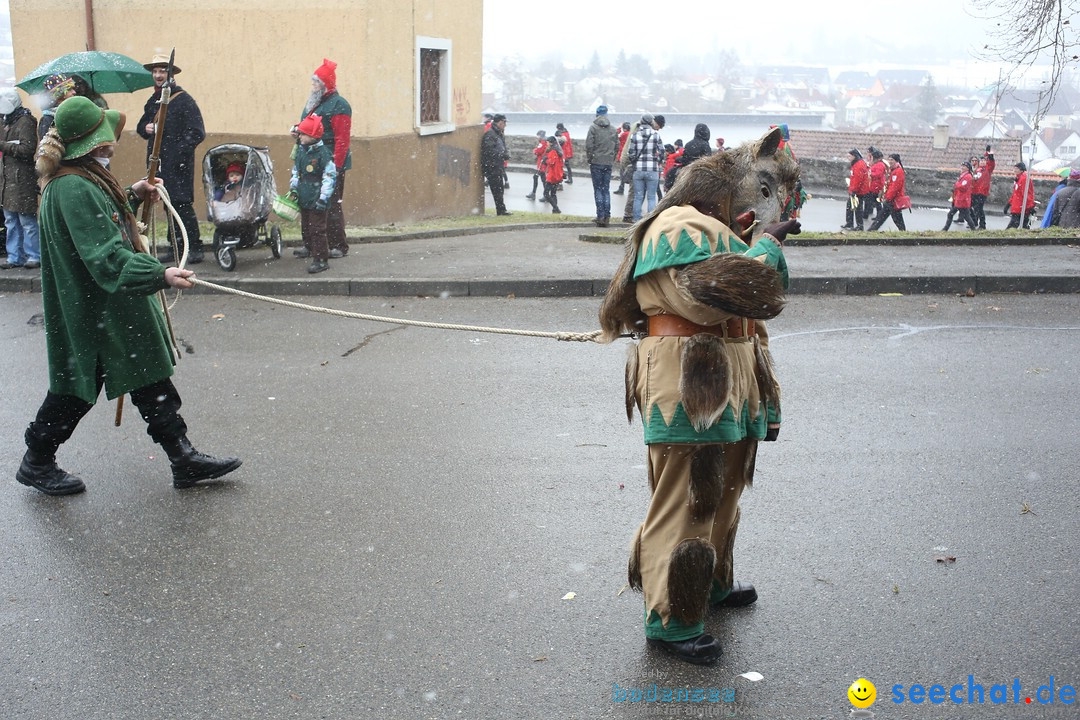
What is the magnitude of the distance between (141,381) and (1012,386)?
5.45 meters

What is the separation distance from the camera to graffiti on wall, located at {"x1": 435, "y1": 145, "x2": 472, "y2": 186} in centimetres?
1669

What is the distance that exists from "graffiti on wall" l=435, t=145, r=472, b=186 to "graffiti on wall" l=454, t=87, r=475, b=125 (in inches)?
19.7

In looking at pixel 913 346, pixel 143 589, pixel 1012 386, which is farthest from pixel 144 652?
pixel 913 346

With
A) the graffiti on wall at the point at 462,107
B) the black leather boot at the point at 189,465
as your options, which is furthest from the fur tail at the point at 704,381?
the graffiti on wall at the point at 462,107

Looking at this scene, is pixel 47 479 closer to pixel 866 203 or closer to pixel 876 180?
pixel 876 180

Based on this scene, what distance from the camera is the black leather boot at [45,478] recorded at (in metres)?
5.22

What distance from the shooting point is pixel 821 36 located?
174 metres

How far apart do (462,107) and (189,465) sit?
12948 mm

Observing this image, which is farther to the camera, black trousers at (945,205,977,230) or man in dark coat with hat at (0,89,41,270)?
black trousers at (945,205,977,230)

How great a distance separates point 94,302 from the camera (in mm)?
4984

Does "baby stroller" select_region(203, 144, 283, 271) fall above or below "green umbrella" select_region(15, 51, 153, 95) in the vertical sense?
below

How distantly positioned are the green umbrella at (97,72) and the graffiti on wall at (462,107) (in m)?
7.31

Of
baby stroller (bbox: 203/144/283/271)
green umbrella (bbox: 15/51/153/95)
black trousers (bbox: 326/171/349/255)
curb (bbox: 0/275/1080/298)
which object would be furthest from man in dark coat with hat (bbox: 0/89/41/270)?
black trousers (bbox: 326/171/349/255)

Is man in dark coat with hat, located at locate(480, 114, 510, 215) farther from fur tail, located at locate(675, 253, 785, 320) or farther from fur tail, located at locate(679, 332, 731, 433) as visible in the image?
fur tail, located at locate(675, 253, 785, 320)
